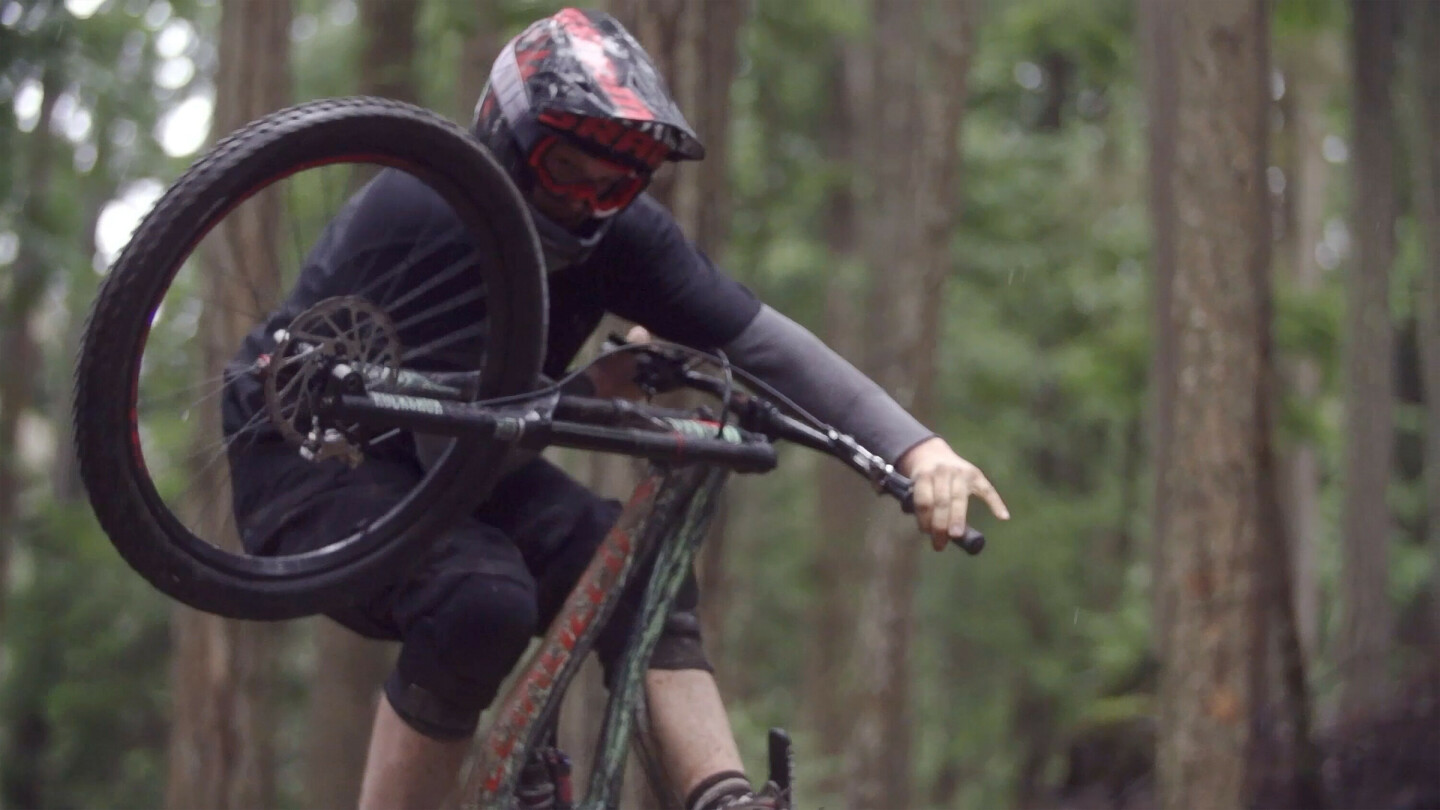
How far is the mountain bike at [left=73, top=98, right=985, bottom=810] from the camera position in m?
2.48

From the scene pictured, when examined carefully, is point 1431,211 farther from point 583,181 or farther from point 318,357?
→ point 318,357

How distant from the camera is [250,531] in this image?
2.89 metres

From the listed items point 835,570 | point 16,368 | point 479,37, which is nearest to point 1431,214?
point 479,37

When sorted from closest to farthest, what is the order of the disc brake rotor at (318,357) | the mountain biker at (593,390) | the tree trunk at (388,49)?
the disc brake rotor at (318,357)
the mountain biker at (593,390)
the tree trunk at (388,49)

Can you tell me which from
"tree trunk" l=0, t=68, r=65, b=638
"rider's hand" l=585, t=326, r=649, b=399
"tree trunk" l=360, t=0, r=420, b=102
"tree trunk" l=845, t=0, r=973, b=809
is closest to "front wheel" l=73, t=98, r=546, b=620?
"rider's hand" l=585, t=326, r=649, b=399

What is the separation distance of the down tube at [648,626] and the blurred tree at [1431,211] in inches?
288

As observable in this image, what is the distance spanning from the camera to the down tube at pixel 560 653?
9.32ft

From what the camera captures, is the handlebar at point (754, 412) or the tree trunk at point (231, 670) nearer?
the handlebar at point (754, 412)

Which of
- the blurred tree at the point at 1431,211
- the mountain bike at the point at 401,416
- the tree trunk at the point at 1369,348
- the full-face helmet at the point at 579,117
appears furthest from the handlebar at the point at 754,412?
the tree trunk at the point at 1369,348

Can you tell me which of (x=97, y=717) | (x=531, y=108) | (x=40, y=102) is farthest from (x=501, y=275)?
(x=40, y=102)

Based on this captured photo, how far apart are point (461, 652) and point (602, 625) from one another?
0.29 m

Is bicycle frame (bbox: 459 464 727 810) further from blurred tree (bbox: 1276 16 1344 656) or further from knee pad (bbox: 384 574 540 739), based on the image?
blurred tree (bbox: 1276 16 1344 656)

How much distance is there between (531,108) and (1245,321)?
4958mm

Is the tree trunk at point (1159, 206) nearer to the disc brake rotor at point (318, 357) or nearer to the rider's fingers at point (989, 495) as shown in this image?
the rider's fingers at point (989, 495)
